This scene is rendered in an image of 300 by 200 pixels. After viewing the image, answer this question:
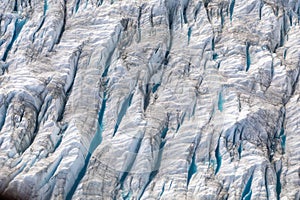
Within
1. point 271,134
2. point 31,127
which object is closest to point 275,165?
point 271,134

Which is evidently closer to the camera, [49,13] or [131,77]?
[131,77]

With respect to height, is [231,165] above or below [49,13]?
below

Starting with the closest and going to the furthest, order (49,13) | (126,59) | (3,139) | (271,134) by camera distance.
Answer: (3,139), (271,134), (126,59), (49,13)

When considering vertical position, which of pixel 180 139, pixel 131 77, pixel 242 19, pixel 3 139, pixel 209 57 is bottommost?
pixel 3 139

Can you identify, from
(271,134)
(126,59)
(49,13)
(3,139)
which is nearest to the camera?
(3,139)

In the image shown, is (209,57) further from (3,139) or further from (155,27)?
(3,139)

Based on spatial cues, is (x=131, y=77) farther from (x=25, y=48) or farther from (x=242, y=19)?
(x=242, y=19)

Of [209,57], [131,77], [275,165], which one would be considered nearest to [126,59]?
[131,77]
